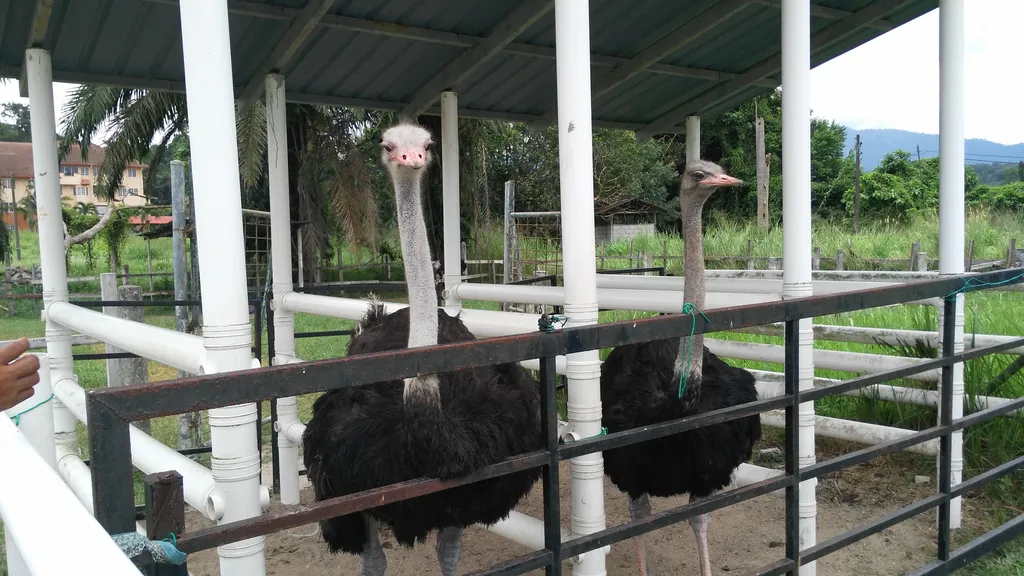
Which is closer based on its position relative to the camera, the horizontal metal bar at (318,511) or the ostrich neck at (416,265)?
the horizontal metal bar at (318,511)

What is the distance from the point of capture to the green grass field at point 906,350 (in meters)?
4.22

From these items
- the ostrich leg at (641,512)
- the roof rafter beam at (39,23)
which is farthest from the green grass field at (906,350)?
the roof rafter beam at (39,23)

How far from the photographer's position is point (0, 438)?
1.13 metres

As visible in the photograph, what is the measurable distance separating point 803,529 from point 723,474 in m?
0.39

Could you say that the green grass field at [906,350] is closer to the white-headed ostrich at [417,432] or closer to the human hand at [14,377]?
the white-headed ostrich at [417,432]

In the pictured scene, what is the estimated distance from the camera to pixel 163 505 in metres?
1.31

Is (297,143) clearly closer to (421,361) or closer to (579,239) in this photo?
(579,239)

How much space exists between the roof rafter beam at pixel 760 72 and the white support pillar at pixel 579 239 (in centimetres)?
267

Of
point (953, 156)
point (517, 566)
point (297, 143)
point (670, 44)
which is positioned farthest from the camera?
point (297, 143)

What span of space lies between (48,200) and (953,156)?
14.2 ft

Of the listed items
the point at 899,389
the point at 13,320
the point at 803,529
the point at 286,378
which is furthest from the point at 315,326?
the point at 286,378

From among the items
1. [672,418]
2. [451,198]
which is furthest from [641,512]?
[451,198]

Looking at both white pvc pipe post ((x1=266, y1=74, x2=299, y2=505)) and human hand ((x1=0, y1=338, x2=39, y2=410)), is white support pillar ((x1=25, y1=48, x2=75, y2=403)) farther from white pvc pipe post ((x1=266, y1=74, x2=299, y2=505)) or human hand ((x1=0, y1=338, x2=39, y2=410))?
human hand ((x1=0, y1=338, x2=39, y2=410))

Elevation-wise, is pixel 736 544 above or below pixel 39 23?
below
